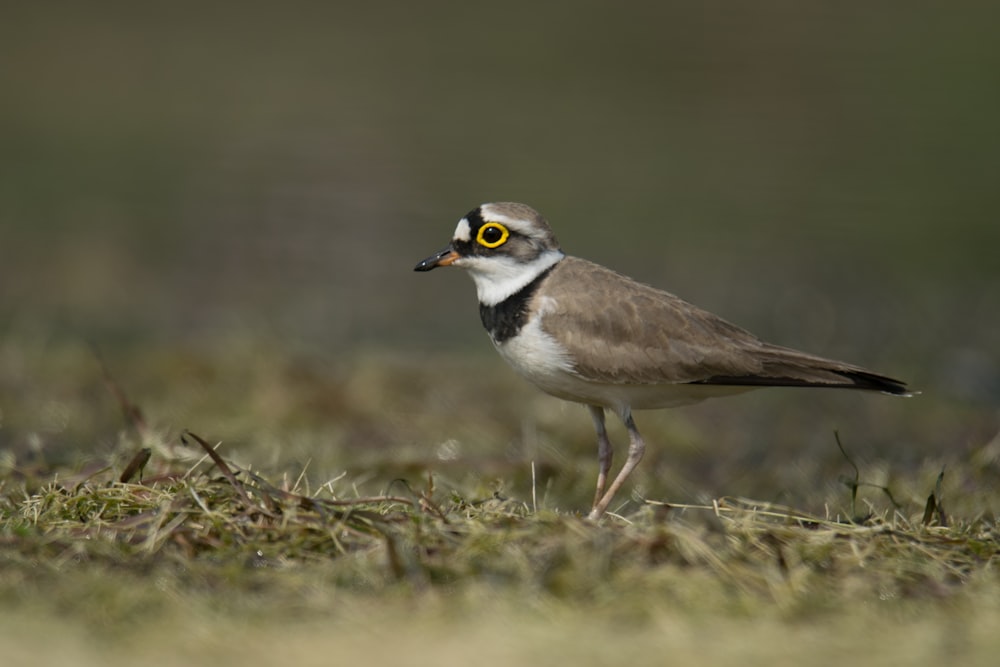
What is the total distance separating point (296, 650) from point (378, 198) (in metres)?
12.4

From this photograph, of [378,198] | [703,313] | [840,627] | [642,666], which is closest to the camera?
[642,666]

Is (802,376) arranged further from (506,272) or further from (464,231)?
(464,231)

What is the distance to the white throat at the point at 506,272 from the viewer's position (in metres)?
6.16

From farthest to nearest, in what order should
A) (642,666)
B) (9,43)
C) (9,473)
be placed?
1. (9,43)
2. (9,473)
3. (642,666)

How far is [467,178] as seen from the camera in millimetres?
16297

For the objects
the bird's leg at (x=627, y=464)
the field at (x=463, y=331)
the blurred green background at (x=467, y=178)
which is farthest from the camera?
the blurred green background at (x=467, y=178)

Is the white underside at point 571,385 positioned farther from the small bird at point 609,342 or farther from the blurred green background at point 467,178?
the blurred green background at point 467,178

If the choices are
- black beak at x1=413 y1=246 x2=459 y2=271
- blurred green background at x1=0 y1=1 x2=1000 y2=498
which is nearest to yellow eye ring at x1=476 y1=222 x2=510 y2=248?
black beak at x1=413 y1=246 x2=459 y2=271

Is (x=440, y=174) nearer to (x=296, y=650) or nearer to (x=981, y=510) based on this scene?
(x=981, y=510)

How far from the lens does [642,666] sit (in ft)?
11.9

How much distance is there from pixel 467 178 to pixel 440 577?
12.2 meters

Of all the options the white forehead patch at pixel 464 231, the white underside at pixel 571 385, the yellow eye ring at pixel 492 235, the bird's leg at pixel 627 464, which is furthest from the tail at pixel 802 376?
the white forehead patch at pixel 464 231

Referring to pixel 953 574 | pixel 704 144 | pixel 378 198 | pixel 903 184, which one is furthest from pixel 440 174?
pixel 953 574

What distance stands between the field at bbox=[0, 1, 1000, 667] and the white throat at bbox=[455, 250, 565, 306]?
90 centimetres
